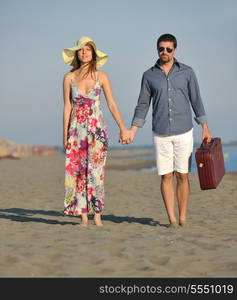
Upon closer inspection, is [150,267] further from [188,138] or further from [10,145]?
[10,145]

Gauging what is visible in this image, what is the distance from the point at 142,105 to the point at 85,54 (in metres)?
0.88

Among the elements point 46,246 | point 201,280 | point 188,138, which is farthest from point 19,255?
point 188,138

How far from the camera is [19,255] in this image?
489cm

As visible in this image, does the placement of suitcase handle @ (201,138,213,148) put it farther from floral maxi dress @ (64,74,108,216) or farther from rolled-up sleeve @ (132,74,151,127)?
floral maxi dress @ (64,74,108,216)

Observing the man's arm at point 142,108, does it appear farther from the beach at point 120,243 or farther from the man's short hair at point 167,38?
the beach at point 120,243

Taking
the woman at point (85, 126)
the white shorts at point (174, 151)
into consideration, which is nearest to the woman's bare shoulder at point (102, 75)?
the woman at point (85, 126)

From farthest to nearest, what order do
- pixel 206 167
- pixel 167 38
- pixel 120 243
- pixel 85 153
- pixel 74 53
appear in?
pixel 85 153, pixel 74 53, pixel 206 167, pixel 167 38, pixel 120 243

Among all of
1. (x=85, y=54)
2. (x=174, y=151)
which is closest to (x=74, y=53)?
(x=85, y=54)

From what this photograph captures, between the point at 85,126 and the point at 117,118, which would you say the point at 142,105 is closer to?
the point at 117,118

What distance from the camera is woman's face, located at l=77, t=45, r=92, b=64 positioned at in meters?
6.30

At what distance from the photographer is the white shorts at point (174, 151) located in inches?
248

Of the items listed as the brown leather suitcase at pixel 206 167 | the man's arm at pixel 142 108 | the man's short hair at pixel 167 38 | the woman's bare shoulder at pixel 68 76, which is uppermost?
the man's short hair at pixel 167 38

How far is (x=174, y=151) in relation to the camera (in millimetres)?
6379

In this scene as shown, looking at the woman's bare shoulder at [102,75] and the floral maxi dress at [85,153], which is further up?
the woman's bare shoulder at [102,75]
